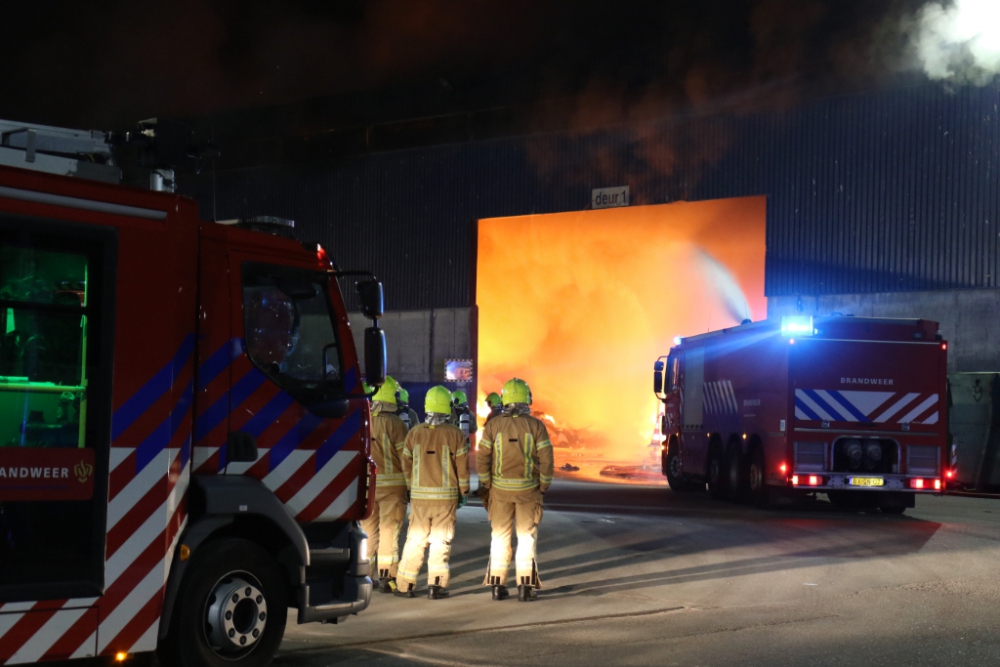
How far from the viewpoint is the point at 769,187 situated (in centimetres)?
2923

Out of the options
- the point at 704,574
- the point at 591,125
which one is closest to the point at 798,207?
the point at 591,125

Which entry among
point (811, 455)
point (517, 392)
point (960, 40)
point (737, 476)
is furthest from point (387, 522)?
point (960, 40)

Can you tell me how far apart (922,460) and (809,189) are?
490 inches

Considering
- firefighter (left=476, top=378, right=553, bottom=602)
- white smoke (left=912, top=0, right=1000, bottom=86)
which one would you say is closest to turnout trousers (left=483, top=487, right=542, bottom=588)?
firefighter (left=476, top=378, right=553, bottom=602)

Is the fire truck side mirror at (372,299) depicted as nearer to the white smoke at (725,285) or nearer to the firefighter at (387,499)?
the firefighter at (387,499)

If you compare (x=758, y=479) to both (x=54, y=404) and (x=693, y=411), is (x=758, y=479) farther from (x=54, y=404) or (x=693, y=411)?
(x=54, y=404)

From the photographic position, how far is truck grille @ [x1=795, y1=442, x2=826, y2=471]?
17.5 meters

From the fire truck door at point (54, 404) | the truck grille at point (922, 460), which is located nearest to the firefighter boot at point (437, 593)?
the fire truck door at point (54, 404)

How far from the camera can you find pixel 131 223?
5895 millimetres

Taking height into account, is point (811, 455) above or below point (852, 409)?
below

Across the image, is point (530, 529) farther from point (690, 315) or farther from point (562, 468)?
point (690, 315)

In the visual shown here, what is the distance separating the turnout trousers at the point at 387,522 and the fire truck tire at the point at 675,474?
13689 millimetres

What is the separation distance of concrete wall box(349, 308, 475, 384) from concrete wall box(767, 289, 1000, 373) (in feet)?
37.2

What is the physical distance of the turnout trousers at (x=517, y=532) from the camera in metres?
9.55
